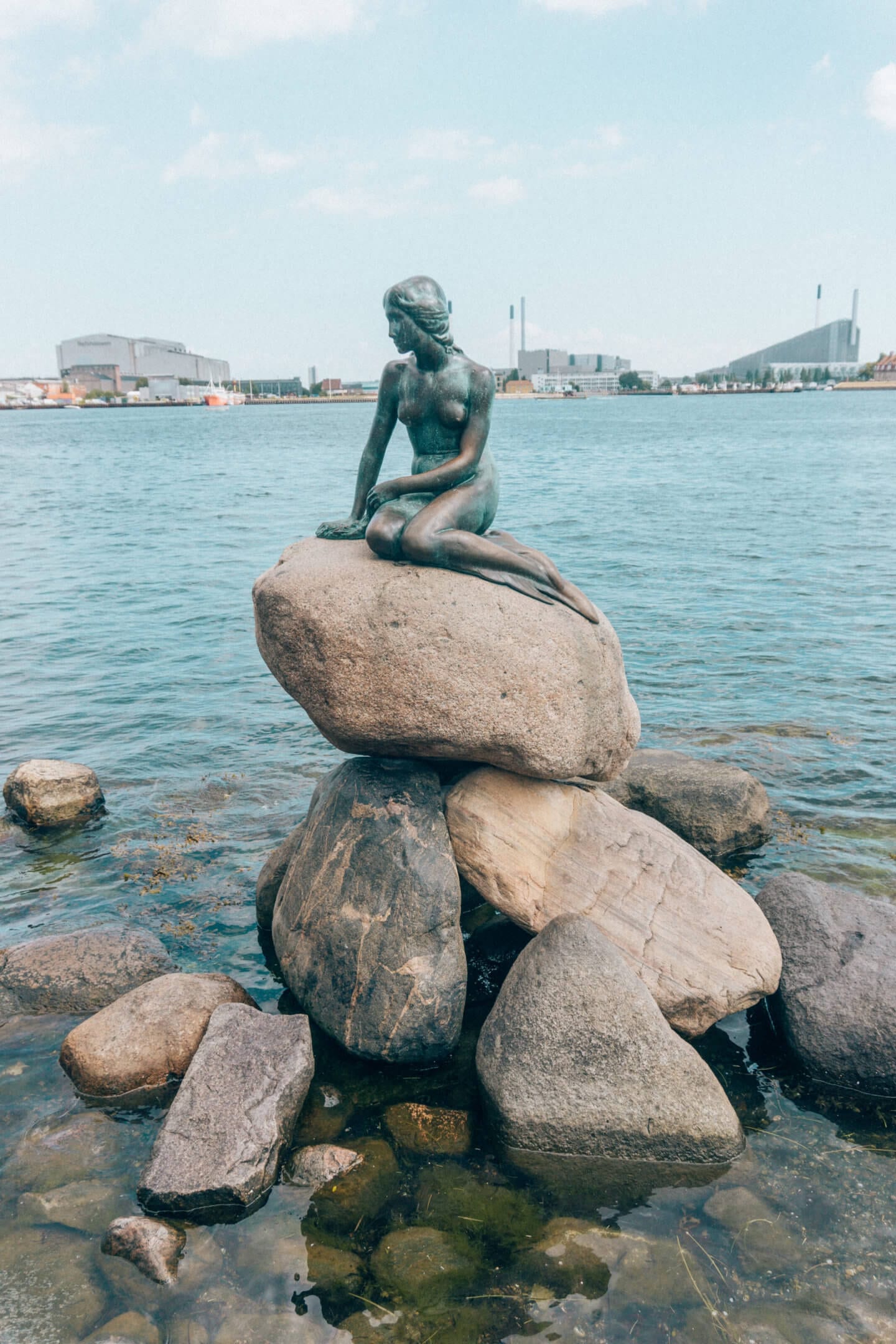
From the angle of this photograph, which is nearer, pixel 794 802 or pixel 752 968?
pixel 752 968

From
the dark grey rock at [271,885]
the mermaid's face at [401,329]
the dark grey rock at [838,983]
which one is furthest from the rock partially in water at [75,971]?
the mermaid's face at [401,329]

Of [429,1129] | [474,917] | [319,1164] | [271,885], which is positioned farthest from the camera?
[474,917]

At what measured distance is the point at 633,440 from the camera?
238 ft

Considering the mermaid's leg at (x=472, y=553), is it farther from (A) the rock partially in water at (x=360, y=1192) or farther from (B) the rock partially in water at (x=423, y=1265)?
(B) the rock partially in water at (x=423, y=1265)

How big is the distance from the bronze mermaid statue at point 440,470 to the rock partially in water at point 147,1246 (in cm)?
432

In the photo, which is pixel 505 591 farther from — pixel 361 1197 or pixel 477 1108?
pixel 361 1197

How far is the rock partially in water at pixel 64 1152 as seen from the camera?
5.45 meters

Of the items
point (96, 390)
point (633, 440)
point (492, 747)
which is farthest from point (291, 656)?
point (96, 390)

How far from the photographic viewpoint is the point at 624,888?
6867 mm

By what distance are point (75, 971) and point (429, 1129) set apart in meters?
2.99

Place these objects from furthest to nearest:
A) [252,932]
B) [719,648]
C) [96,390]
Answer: [96,390], [719,648], [252,932]

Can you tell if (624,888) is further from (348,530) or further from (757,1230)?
(348,530)

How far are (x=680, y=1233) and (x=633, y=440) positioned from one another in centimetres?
7178

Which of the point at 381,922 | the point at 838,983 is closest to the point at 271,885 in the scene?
the point at 381,922
